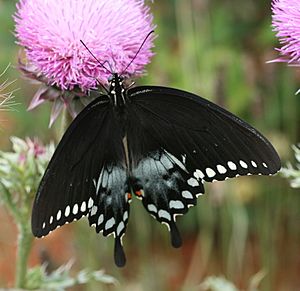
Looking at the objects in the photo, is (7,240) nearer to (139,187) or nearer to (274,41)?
(274,41)

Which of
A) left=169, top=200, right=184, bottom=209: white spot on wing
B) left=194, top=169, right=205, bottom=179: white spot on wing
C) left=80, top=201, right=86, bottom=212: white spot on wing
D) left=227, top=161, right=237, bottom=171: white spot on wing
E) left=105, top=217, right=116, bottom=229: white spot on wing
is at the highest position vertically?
left=227, top=161, right=237, bottom=171: white spot on wing

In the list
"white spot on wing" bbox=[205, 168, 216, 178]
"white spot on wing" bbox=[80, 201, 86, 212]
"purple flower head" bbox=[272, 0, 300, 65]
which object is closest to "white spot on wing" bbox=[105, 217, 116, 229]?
"white spot on wing" bbox=[80, 201, 86, 212]

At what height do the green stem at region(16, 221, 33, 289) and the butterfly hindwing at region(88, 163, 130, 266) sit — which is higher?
the butterfly hindwing at region(88, 163, 130, 266)

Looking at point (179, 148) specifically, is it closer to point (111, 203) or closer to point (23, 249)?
point (111, 203)

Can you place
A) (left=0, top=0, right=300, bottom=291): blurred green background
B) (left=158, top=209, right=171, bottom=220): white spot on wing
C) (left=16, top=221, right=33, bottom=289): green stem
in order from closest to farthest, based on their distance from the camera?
(left=158, top=209, right=171, bottom=220): white spot on wing < (left=16, top=221, right=33, bottom=289): green stem < (left=0, top=0, right=300, bottom=291): blurred green background

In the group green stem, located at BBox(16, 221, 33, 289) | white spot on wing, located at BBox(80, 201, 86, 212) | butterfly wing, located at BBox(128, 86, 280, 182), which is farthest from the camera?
green stem, located at BBox(16, 221, 33, 289)

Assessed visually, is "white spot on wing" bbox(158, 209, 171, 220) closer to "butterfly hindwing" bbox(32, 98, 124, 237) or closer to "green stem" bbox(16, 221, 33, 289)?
"butterfly hindwing" bbox(32, 98, 124, 237)
